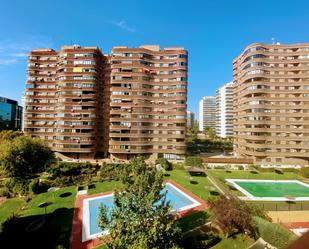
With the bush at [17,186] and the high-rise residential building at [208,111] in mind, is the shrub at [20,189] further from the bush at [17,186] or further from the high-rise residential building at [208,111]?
the high-rise residential building at [208,111]

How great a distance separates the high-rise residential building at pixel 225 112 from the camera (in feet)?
405

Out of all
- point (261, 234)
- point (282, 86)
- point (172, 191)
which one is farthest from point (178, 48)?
point (261, 234)

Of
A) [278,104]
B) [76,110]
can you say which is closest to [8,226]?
[76,110]

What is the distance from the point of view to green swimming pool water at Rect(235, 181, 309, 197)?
36.0 m

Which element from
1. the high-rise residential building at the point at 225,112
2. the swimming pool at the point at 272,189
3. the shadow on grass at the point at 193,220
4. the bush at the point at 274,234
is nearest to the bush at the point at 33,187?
the shadow on grass at the point at 193,220

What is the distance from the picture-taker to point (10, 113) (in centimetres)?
10862

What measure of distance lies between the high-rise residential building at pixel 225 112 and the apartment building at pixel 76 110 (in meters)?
86.6

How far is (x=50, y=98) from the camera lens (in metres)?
67.4

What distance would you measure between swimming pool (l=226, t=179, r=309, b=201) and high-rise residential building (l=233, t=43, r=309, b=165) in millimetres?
15243

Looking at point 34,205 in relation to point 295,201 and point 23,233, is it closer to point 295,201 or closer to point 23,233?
point 23,233

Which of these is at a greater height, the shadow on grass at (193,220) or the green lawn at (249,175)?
the green lawn at (249,175)

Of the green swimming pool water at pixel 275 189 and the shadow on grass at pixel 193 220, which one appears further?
the green swimming pool water at pixel 275 189

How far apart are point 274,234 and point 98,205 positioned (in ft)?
78.2

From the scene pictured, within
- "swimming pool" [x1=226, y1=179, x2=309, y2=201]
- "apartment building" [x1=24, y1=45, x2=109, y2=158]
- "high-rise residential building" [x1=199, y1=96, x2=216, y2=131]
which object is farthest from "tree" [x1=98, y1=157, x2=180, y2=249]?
"high-rise residential building" [x1=199, y1=96, x2=216, y2=131]
